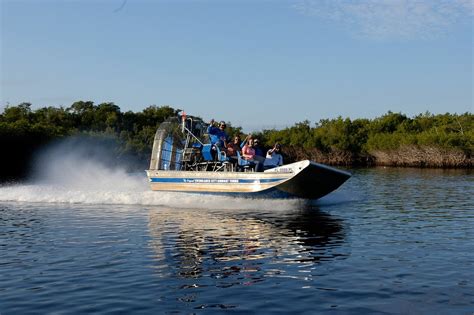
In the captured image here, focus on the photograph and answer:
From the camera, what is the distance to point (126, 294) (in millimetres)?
10859

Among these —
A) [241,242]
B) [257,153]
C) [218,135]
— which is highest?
[218,135]

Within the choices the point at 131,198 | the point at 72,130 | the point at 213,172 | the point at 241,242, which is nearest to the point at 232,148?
the point at 213,172

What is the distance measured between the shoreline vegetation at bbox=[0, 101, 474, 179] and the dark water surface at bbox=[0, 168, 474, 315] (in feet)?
139

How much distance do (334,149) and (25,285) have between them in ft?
288

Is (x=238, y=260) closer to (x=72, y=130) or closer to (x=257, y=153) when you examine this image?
(x=257, y=153)

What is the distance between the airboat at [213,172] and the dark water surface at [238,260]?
978 millimetres

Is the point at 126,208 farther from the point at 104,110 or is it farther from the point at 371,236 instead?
→ the point at 104,110

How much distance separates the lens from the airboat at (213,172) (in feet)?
79.2

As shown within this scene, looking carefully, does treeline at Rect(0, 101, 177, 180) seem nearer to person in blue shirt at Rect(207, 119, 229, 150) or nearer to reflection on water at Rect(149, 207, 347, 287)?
person in blue shirt at Rect(207, 119, 229, 150)

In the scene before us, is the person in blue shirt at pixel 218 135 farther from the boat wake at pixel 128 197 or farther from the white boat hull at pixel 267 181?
the boat wake at pixel 128 197

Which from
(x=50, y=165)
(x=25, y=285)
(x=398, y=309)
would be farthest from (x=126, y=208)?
(x=50, y=165)

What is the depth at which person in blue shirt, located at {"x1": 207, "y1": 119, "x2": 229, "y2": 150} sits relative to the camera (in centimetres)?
2647

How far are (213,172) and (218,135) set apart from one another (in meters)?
1.99

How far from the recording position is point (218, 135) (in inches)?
1052
